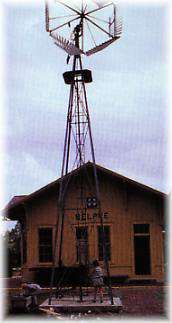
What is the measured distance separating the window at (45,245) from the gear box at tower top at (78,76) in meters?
8.10

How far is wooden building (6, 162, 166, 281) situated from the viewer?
1939 centimetres

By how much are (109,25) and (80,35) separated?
872 millimetres

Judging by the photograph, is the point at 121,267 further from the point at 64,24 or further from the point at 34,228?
the point at 64,24

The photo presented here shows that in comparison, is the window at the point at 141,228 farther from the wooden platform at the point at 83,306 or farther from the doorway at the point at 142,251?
the wooden platform at the point at 83,306

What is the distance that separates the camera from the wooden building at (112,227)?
19.4 m

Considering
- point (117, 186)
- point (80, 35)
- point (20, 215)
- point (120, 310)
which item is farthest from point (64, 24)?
point (20, 215)

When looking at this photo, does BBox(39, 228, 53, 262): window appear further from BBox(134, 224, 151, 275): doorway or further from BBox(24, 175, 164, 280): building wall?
BBox(134, 224, 151, 275): doorway

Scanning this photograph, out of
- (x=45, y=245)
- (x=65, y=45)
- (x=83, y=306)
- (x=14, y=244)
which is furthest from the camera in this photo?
(x=14, y=244)

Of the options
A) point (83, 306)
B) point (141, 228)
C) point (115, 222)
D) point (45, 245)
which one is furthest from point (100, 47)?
point (45, 245)

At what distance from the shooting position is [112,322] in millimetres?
9812

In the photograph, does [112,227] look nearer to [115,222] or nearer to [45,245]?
[115,222]

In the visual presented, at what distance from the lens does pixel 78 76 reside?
13477 mm

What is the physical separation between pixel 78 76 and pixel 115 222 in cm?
776

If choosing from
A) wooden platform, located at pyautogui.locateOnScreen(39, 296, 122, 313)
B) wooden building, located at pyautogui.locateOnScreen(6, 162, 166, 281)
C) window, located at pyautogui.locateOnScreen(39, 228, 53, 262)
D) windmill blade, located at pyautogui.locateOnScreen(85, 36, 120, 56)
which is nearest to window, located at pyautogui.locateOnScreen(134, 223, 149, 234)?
wooden building, located at pyautogui.locateOnScreen(6, 162, 166, 281)
